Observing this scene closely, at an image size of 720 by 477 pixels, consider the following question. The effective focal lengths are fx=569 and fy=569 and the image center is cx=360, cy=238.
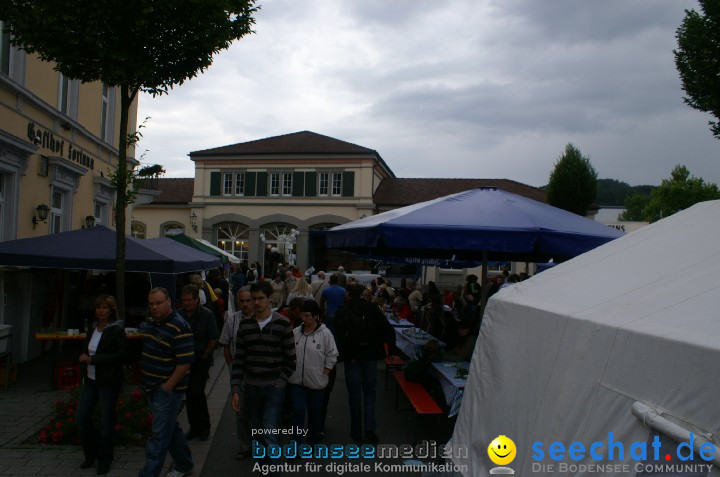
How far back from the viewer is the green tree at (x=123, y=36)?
661 centimetres

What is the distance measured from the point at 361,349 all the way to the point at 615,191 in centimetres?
11205

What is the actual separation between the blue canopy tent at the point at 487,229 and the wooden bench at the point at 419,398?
1805 mm

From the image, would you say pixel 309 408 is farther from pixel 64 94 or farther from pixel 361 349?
pixel 64 94

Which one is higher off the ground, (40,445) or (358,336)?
(358,336)

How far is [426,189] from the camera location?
135 ft

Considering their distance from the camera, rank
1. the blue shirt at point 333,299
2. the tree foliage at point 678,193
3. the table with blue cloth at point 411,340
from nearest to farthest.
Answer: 1. the table with blue cloth at point 411,340
2. the blue shirt at point 333,299
3. the tree foliage at point 678,193

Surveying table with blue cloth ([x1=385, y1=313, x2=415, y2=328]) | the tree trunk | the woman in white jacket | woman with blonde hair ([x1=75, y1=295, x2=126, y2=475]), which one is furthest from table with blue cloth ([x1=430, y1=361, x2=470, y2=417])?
the tree trunk

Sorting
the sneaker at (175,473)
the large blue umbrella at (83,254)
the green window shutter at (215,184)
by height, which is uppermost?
the green window shutter at (215,184)

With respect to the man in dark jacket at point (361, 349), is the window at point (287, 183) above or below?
above

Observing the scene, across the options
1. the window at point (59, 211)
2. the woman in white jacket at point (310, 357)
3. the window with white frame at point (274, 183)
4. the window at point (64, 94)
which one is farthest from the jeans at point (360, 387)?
the window with white frame at point (274, 183)

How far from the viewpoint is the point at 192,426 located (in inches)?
251

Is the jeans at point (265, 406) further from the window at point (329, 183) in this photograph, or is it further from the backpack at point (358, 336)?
the window at point (329, 183)

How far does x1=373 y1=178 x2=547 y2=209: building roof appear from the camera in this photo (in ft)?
128

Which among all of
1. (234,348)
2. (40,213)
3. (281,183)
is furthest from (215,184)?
(234,348)
